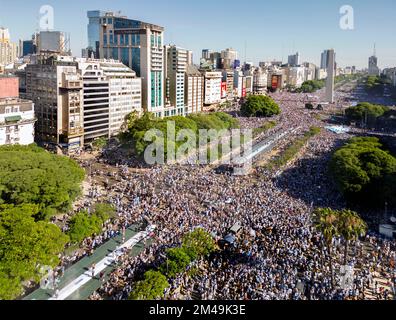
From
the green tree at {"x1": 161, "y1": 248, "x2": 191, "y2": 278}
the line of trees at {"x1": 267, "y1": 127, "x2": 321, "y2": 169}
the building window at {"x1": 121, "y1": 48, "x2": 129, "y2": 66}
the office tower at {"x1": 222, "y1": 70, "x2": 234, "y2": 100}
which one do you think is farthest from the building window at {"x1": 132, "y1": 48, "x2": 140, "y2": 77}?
the green tree at {"x1": 161, "y1": 248, "x2": 191, "y2": 278}

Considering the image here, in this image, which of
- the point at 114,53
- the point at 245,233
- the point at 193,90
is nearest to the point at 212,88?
the point at 193,90

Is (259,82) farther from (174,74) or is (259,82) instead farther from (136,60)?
(136,60)

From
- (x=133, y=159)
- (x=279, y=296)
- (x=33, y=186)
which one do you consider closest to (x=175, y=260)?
(x=279, y=296)

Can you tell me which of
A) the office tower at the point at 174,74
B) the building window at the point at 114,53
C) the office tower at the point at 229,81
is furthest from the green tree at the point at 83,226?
the office tower at the point at 229,81

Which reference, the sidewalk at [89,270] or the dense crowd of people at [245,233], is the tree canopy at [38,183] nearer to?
the dense crowd of people at [245,233]
